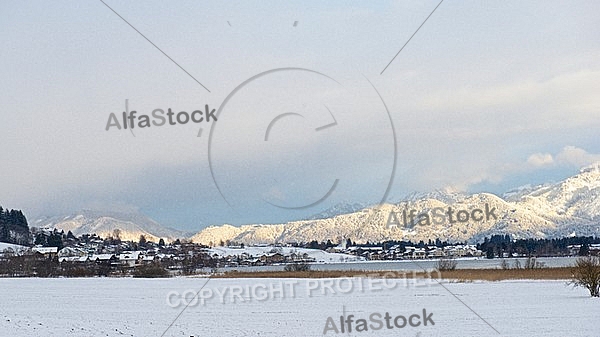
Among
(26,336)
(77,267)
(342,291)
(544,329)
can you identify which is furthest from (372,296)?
(77,267)

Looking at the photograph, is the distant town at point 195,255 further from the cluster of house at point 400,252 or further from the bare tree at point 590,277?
the bare tree at point 590,277

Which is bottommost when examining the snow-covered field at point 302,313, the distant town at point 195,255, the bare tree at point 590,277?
the snow-covered field at point 302,313

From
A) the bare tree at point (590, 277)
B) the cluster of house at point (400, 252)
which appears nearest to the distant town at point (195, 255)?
the cluster of house at point (400, 252)

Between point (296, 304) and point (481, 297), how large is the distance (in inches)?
452

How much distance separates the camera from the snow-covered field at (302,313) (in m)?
23.3

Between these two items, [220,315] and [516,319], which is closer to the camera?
[516,319]

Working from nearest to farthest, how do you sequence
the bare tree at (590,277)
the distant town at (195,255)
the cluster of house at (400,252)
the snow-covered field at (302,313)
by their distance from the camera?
the snow-covered field at (302,313) < the bare tree at (590,277) < the distant town at (195,255) < the cluster of house at (400,252)

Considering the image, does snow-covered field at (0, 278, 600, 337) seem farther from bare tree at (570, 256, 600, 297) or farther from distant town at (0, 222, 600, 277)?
distant town at (0, 222, 600, 277)

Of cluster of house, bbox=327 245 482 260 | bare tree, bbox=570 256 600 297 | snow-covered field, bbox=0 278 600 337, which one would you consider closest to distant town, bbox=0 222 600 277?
cluster of house, bbox=327 245 482 260

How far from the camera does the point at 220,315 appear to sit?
29.2 m

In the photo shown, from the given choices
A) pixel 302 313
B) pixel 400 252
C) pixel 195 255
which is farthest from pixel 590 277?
pixel 400 252

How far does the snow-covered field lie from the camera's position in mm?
23328

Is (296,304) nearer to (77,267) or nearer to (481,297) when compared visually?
(481,297)

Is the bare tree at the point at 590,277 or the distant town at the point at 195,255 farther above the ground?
the distant town at the point at 195,255
